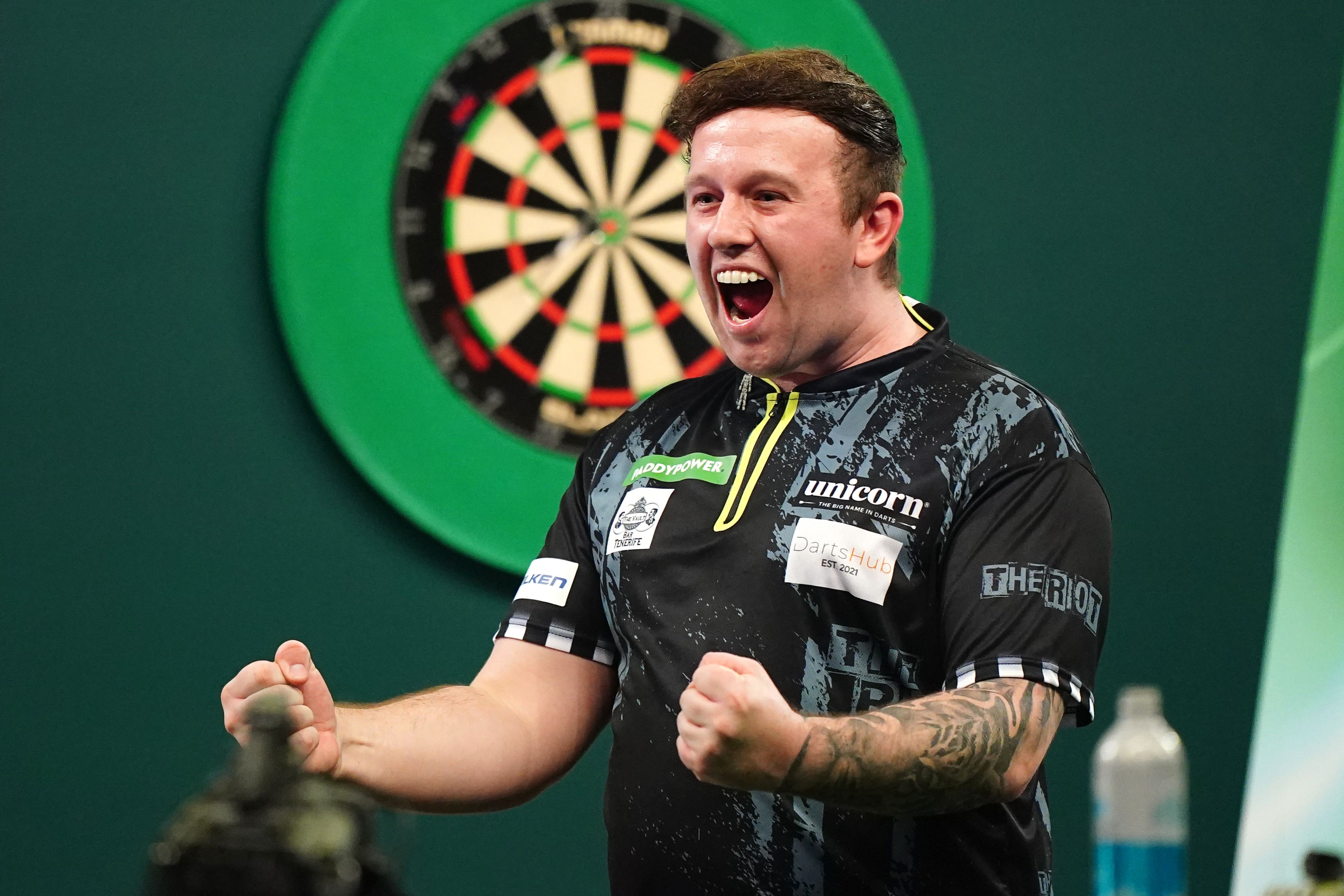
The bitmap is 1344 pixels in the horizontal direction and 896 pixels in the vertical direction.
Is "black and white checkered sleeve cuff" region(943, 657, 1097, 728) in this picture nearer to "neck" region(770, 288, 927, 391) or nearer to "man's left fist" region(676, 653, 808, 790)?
"man's left fist" region(676, 653, 808, 790)

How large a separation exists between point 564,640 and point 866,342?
483mm

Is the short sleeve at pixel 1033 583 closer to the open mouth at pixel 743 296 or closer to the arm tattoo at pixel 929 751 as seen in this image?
the arm tattoo at pixel 929 751

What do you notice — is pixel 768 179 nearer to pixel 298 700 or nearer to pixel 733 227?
pixel 733 227

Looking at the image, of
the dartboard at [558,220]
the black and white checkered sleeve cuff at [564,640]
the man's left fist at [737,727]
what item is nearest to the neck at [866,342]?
the black and white checkered sleeve cuff at [564,640]

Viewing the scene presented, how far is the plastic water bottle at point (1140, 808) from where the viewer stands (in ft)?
4.44

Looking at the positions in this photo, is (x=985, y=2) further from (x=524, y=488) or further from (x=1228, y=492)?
(x=524, y=488)

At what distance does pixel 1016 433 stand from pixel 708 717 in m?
0.52

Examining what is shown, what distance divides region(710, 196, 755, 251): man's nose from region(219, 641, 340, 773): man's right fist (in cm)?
63

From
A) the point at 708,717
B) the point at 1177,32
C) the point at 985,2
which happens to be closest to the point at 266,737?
the point at 708,717

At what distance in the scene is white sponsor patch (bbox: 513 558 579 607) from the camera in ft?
5.90

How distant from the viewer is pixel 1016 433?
1575 millimetres

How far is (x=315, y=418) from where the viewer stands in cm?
237

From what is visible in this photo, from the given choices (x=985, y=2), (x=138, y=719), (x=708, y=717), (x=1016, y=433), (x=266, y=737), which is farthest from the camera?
(x=985, y=2)

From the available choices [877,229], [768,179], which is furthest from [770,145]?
[877,229]
